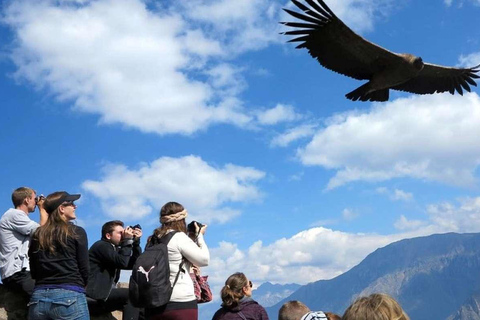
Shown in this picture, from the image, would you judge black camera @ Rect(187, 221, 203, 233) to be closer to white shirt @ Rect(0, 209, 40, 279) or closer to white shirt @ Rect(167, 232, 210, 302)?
white shirt @ Rect(167, 232, 210, 302)

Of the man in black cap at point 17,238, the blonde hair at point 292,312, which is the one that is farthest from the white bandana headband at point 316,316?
the man in black cap at point 17,238

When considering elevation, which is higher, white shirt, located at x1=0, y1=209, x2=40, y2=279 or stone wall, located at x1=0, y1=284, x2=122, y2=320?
white shirt, located at x1=0, y1=209, x2=40, y2=279

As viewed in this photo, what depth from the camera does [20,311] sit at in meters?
6.69

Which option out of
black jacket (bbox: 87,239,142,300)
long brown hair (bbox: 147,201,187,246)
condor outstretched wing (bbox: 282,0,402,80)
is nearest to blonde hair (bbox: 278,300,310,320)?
long brown hair (bbox: 147,201,187,246)

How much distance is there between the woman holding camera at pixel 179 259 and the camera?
5.01 meters

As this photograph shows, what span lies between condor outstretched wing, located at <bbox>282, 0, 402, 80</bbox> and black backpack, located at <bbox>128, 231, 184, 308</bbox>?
26.6 ft

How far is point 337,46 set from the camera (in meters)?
13.6

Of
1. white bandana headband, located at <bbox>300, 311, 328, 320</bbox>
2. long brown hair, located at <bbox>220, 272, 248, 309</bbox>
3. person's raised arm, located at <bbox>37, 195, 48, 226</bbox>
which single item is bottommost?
white bandana headband, located at <bbox>300, 311, 328, 320</bbox>

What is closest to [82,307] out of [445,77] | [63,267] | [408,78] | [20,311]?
[63,267]

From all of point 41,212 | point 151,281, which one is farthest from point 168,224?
point 41,212

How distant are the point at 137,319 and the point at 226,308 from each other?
1.31 metres

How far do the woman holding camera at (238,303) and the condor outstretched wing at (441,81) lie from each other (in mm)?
11138

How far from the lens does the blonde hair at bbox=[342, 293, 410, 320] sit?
236cm

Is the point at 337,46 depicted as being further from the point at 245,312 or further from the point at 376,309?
the point at 376,309
